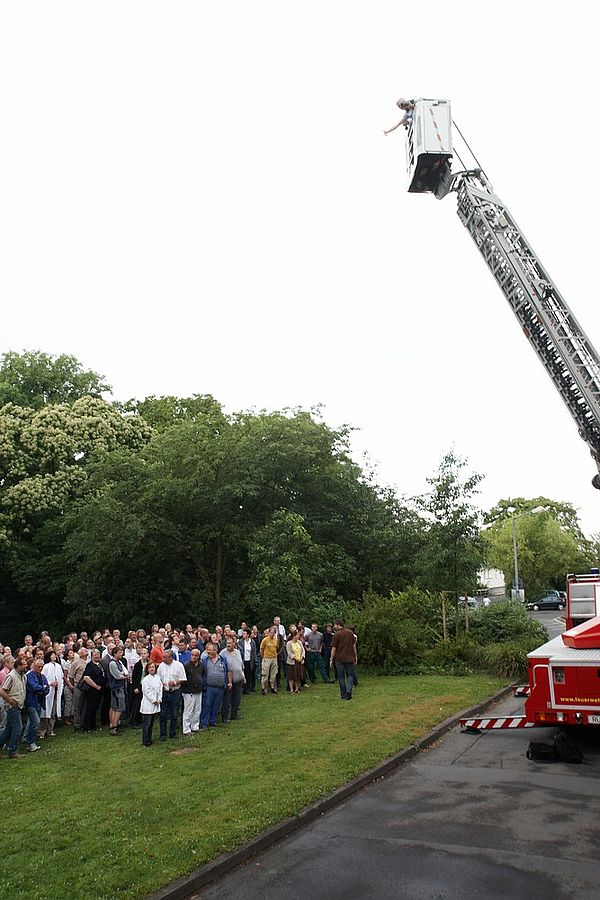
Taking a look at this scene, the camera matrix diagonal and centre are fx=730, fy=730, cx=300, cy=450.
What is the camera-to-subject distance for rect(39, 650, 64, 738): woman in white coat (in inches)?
549

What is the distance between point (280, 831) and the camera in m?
7.68

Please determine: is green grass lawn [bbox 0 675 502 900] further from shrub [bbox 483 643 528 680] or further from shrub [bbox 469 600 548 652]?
shrub [bbox 469 600 548 652]

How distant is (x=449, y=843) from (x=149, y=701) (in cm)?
677

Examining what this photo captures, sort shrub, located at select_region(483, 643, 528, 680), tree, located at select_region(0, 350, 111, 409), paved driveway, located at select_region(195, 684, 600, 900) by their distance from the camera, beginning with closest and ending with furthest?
→ paved driveway, located at select_region(195, 684, 600, 900) < shrub, located at select_region(483, 643, 528, 680) < tree, located at select_region(0, 350, 111, 409)

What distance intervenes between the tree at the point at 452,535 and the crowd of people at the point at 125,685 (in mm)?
6341

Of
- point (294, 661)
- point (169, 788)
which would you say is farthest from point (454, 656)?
point (169, 788)

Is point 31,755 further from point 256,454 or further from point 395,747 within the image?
point 256,454

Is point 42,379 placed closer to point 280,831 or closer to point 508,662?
point 508,662

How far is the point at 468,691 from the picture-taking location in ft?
54.5

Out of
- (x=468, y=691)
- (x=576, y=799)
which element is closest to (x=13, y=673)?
(x=576, y=799)

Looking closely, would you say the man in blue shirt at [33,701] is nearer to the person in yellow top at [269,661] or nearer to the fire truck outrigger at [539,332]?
the person in yellow top at [269,661]

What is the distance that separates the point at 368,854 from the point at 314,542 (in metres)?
18.9

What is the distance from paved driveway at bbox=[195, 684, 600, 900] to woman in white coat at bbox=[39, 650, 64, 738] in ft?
20.0

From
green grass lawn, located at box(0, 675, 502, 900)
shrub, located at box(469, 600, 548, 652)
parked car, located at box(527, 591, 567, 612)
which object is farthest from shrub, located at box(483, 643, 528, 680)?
parked car, located at box(527, 591, 567, 612)
